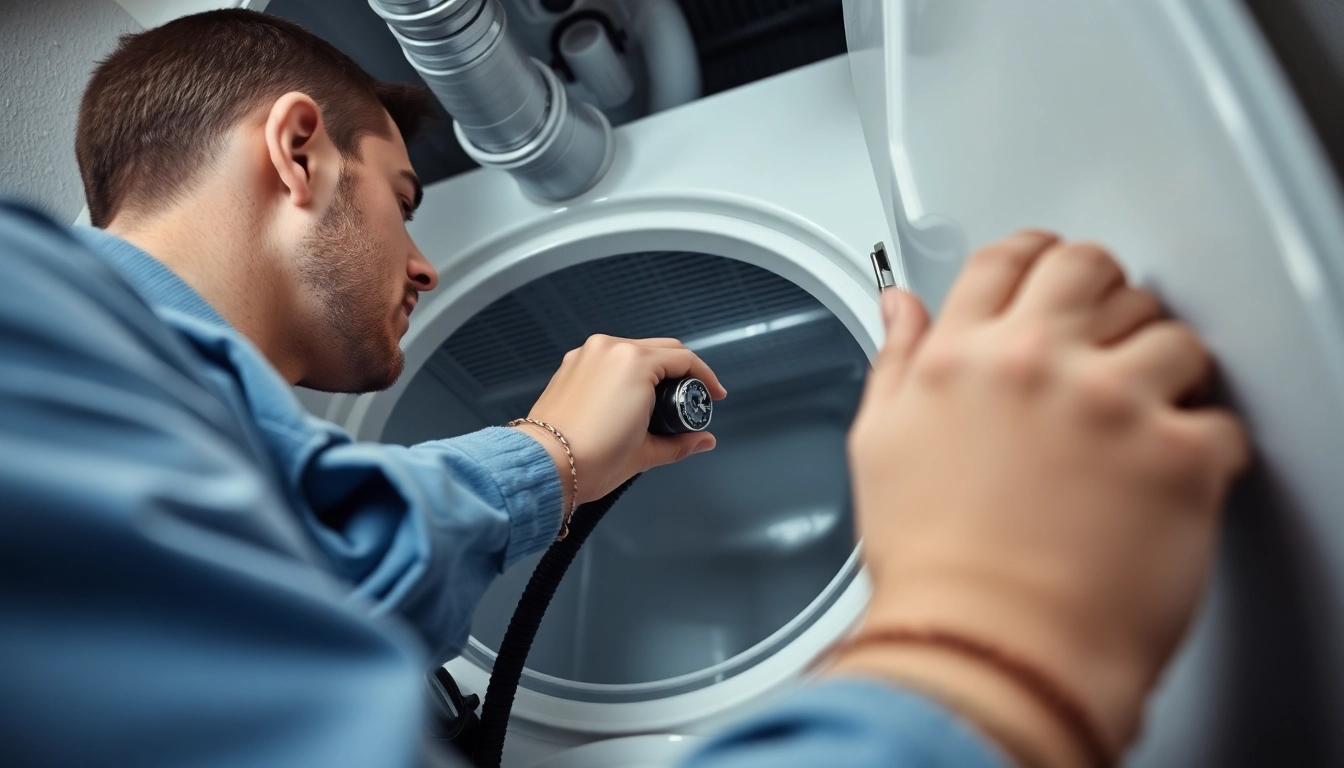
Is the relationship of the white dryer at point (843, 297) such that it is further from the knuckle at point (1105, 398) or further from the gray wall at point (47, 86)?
the gray wall at point (47, 86)

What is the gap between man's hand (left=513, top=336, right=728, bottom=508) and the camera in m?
0.68

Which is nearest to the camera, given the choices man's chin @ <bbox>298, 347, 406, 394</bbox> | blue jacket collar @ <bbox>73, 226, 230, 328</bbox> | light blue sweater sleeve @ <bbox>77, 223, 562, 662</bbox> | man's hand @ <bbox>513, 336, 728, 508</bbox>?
light blue sweater sleeve @ <bbox>77, 223, 562, 662</bbox>

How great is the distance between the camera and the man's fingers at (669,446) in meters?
0.75

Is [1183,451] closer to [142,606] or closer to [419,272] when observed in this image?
[142,606]

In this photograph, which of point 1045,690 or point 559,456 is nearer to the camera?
point 1045,690

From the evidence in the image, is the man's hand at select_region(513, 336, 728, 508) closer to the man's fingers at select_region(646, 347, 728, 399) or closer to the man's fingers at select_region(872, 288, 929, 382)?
the man's fingers at select_region(646, 347, 728, 399)

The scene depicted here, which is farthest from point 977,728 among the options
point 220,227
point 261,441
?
point 220,227

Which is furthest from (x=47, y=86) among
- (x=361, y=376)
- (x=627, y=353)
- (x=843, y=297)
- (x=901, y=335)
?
(x=901, y=335)

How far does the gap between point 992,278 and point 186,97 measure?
2.44 feet

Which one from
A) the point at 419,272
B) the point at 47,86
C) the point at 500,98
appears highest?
the point at 47,86

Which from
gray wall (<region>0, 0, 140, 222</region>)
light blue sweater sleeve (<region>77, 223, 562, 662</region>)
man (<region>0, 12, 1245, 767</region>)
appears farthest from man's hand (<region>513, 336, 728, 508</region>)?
gray wall (<region>0, 0, 140, 222</region>)

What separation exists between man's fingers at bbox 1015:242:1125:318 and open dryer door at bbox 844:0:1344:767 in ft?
0.09

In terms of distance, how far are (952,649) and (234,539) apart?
9.2 inches

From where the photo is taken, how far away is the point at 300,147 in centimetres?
73
